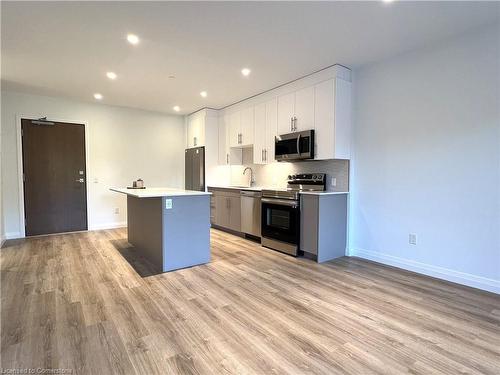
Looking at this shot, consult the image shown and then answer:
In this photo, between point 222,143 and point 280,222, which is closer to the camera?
point 280,222

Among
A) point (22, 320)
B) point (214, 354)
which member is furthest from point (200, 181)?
point (214, 354)

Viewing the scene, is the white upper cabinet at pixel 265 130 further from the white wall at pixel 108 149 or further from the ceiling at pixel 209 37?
the white wall at pixel 108 149

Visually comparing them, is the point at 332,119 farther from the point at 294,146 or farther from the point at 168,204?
the point at 168,204

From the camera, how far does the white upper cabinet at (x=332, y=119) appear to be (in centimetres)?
371

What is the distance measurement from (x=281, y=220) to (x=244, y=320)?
209 cm

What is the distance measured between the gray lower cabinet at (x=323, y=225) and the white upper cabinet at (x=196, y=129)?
3.29m

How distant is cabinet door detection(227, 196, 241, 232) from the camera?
16.7ft

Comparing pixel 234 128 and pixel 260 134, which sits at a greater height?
pixel 234 128

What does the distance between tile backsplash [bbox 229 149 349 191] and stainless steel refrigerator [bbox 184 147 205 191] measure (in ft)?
2.24

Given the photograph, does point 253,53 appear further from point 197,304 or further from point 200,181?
point 200,181

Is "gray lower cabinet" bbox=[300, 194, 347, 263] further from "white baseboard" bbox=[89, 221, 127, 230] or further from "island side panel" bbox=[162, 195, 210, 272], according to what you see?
"white baseboard" bbox=[89, 221, 127, 230]

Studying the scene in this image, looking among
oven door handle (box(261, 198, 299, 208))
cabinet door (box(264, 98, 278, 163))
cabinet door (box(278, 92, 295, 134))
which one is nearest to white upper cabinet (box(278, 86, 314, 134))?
cabinet door (box(278, 92, 295, 134))

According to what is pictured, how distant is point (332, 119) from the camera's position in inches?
147

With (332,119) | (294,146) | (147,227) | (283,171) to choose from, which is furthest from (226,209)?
(332,119)
